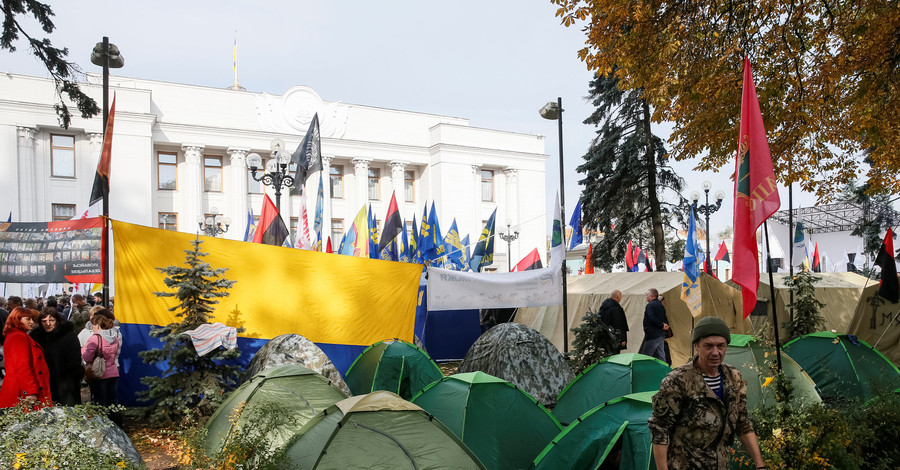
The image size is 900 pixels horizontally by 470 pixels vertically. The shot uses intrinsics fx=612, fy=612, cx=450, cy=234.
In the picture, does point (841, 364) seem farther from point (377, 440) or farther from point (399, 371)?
point (377, 440)

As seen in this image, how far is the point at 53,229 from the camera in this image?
8.16 metres

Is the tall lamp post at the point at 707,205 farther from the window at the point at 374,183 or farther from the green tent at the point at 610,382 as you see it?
the window at the point at 374,183

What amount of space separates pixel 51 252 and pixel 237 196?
30196 millimetres

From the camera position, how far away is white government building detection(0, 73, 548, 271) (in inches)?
1293

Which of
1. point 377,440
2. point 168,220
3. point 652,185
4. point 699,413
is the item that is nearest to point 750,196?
point 699,413

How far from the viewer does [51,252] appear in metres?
8.03

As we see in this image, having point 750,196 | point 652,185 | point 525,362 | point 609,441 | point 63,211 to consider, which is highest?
point 63,211

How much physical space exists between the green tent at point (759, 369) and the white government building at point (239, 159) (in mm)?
26294

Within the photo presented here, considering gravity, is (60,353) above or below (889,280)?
below

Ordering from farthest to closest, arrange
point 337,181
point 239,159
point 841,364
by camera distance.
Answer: point 337,181
point 239,159
point 841,364

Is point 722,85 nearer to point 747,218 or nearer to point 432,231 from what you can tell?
point 747,218

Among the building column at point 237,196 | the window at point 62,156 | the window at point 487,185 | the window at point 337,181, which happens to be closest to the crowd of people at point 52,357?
the building column at point 237,196

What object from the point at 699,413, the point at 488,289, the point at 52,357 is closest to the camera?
the point at 699,413

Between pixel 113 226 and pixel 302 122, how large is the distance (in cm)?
3212
